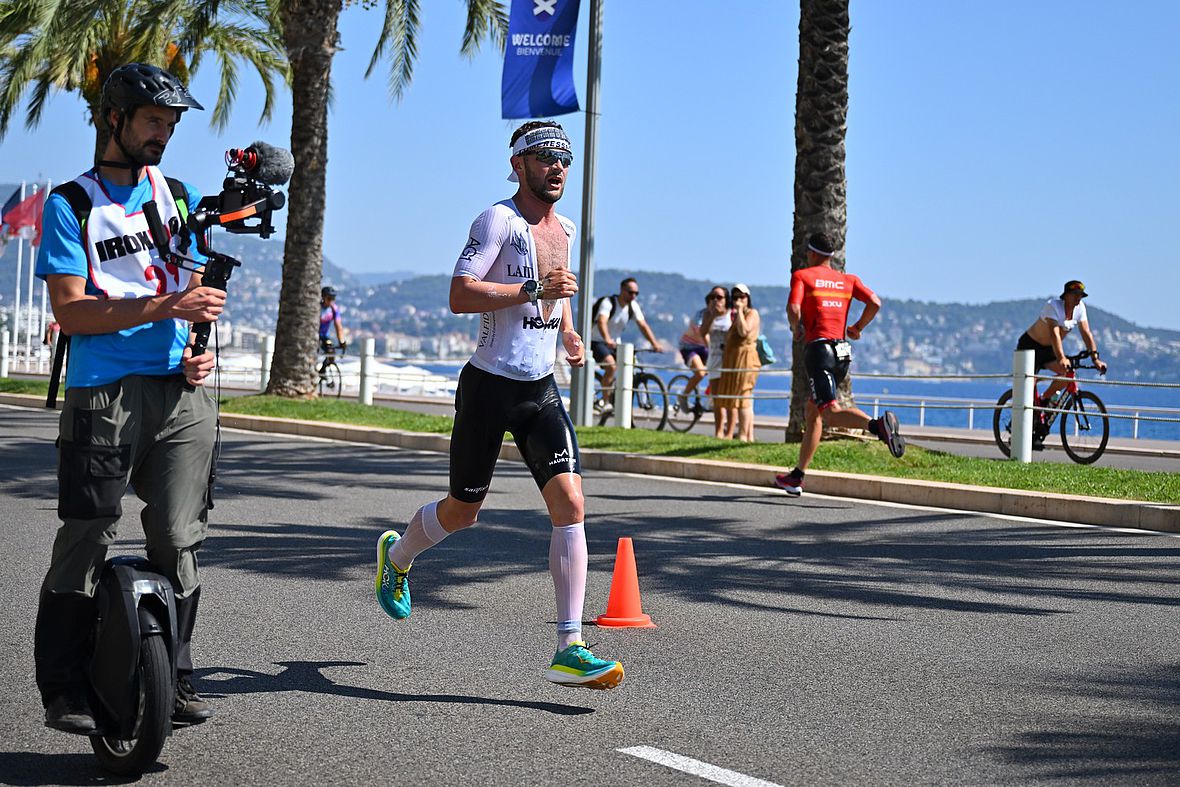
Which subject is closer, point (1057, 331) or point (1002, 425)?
point (1057, 331)

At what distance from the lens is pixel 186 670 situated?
15.8 feet

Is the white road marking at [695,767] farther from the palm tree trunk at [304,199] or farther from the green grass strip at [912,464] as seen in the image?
the palm tree trunk at [304,199]

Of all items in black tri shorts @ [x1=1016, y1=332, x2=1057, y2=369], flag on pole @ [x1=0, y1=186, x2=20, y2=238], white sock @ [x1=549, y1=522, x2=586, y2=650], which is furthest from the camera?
flag on pole @ [x1=0, y1=186, x2=20, y2=238]

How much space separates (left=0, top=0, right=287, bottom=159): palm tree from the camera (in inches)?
1070

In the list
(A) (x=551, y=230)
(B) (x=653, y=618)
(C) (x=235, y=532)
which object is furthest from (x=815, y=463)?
(A) (x=551, y=230)

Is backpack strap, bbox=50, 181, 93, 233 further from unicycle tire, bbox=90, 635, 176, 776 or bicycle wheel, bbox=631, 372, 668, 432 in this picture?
bicycle wheel, bbox=631, 372, 668, 432

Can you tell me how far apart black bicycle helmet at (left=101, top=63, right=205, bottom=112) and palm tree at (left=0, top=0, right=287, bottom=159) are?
20.1 metres

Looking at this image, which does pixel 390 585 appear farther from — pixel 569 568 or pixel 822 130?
pixel 822 130

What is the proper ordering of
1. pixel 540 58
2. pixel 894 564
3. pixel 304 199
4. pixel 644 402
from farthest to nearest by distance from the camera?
pixel 304 199 → pixel 644 402 → pixel 540 58 → pixel 894 564

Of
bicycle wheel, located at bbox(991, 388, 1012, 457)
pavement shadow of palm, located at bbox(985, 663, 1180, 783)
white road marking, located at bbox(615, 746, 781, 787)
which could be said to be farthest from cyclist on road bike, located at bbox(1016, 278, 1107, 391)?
white road marking, located at bbox(615, 746, 781, 787)

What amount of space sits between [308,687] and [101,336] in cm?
172

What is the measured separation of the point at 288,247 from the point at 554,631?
55.7ft

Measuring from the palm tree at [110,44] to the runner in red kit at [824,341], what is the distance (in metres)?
14.6

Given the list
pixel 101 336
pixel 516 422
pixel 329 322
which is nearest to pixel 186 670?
pixel 101 336
